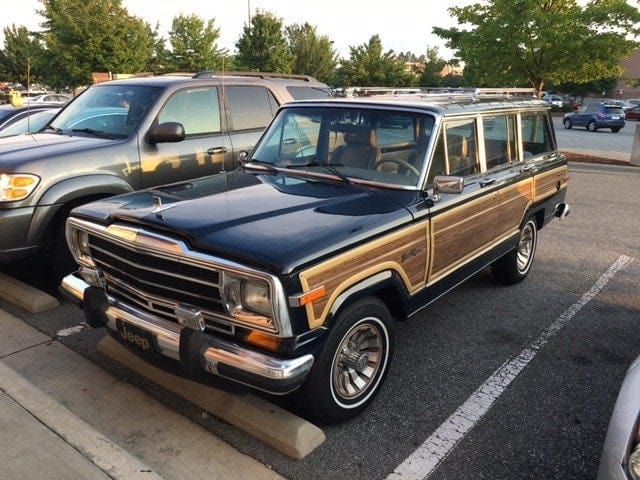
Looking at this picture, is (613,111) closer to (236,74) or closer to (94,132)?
(236,74)

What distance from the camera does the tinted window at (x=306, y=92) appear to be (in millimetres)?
6798

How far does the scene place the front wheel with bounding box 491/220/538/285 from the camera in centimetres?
529

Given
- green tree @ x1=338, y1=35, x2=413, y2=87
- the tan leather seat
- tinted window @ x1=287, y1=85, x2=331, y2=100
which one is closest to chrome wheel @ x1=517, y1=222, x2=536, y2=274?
the tan leather seat

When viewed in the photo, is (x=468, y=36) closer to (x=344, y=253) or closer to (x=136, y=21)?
(x=344, y=253)

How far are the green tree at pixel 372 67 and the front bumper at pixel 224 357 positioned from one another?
42.8m

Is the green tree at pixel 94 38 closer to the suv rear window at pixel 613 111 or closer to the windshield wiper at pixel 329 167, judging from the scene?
the suv rear window at pixel 613 111

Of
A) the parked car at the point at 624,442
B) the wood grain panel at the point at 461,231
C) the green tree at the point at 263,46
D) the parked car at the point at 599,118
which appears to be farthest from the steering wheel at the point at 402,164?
the green tree at the point at 263,46

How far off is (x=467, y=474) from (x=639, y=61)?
89675 millimetres

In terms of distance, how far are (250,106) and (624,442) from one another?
207 inches

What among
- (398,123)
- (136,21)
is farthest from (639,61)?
(398,123)

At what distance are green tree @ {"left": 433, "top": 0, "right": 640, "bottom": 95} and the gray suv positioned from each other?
400 inches

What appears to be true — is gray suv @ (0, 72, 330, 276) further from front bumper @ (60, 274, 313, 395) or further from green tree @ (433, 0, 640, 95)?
green tree @ (433, 0, 640, 95)

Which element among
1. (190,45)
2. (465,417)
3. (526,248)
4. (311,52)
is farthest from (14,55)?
(465,417)

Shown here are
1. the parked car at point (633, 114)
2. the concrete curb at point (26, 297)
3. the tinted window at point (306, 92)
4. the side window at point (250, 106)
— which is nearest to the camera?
the concrete curb at point (26, 297)
